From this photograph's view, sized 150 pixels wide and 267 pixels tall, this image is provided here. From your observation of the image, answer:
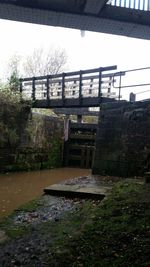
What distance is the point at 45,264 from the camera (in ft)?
12.9

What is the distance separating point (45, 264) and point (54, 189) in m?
3.76

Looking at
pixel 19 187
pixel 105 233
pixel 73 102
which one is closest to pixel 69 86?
pixel 73 102

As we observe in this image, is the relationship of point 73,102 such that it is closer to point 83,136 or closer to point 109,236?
point 83,136

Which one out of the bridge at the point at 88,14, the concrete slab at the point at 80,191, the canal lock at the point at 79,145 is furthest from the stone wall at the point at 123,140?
the canal lock at the point at 79,145

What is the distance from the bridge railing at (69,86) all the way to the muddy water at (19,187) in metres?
3.67

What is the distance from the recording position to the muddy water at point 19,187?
8766 millimetres

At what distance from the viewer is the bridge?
3.31m

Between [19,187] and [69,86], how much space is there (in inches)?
259

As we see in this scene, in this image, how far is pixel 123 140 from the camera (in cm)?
1013

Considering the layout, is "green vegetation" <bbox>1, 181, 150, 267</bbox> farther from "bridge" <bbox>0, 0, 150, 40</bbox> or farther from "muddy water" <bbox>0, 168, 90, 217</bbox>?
"muddy water" <bbox>0, 168, 90, 217</bbox>

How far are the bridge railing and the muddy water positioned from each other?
12.0ft

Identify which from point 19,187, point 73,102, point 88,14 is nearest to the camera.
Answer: point 88,14

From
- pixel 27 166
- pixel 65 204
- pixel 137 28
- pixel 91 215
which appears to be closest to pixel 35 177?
pixel 27 166

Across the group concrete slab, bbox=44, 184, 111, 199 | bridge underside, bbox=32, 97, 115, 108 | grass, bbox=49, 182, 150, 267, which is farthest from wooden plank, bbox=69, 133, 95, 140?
grass, bbox=49, 182, 150, 267
